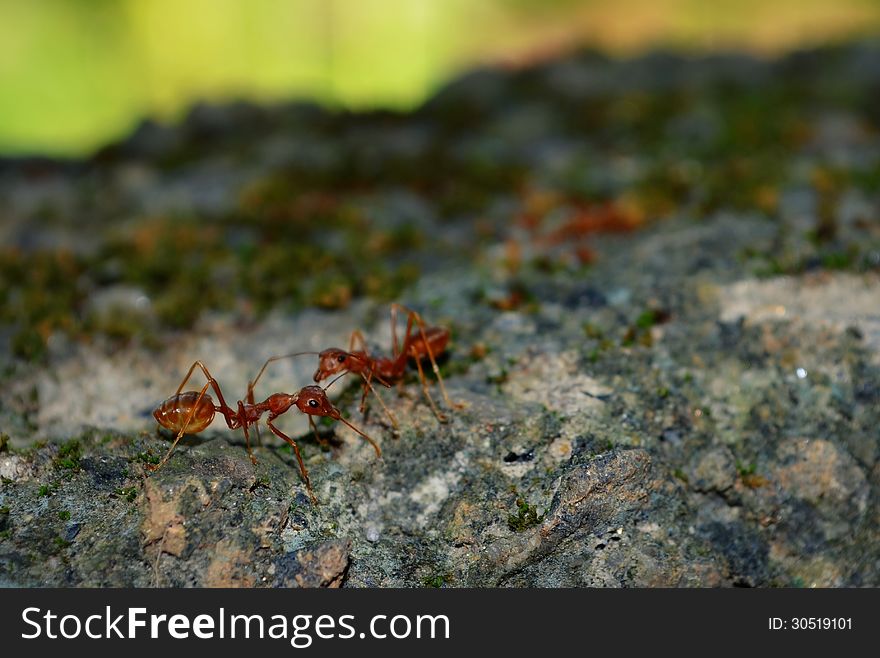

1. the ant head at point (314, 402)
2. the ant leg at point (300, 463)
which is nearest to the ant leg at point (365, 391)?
the ant head at point (314, 402)

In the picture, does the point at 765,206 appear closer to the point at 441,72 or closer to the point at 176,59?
the point at 441,72

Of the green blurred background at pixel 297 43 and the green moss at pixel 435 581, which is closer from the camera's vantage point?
the green moss at pixel 435 581

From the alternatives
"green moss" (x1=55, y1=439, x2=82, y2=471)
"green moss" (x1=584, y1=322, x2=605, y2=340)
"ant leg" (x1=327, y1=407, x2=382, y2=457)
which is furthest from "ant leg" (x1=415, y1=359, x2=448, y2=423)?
"green moss" (x1=55, y1=439, x2=82, y2=471)

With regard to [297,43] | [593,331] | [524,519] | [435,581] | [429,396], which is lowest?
[435,581]

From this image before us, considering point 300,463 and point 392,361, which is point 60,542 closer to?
point 300,463

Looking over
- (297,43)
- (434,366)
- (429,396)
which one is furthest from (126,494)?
(297,43)
